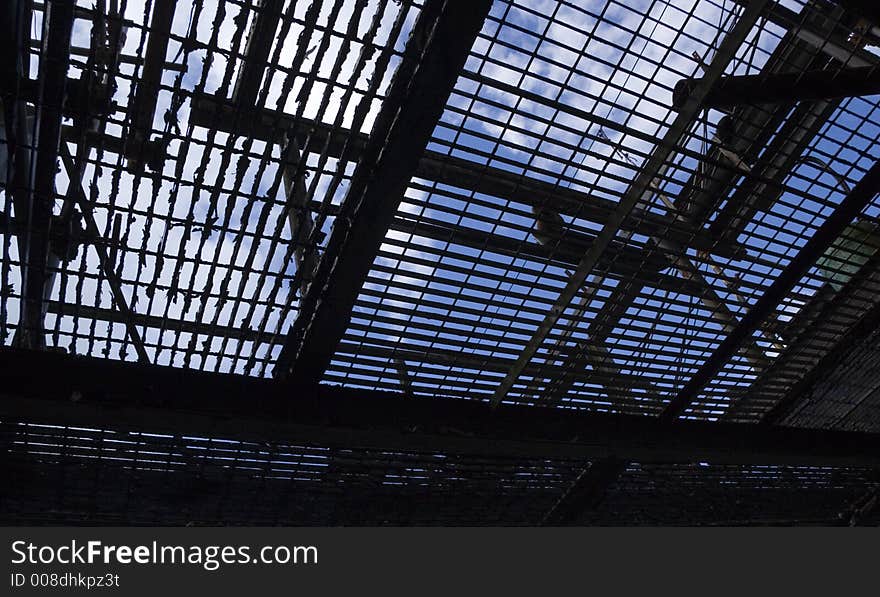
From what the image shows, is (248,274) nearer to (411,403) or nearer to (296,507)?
(411,403)

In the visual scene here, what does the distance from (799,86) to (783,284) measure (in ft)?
2.66

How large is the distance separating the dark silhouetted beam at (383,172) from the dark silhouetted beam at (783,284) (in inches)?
59.6

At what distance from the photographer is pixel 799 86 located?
198cm

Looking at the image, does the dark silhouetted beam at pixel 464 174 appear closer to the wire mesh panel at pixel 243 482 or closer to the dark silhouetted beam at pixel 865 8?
the dark silhouetted beam at pixel 865 8

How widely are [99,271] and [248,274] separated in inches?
15.4

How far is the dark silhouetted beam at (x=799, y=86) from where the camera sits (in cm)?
195

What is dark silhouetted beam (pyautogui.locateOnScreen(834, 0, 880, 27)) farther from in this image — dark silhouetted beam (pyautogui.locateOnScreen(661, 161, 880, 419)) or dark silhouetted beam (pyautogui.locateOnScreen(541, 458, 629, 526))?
dark silhouetted beam (pyautogui.locateOnScreen(541, 458, 629, 526))

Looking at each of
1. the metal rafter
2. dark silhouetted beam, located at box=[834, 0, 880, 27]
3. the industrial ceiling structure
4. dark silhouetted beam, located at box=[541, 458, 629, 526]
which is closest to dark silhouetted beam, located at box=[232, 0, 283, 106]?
the industrial ceiling structure

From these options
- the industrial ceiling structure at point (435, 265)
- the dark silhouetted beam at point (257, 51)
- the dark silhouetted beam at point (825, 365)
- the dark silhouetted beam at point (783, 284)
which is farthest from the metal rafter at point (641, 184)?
the dark silhouetted beam at point (825, 365)

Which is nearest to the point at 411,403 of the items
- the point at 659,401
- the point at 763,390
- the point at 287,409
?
the point at 287,409

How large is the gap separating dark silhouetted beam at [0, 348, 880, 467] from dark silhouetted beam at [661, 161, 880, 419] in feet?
0.55

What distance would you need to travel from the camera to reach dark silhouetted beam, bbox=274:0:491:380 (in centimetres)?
162

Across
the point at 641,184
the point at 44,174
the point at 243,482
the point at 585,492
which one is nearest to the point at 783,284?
the point at 641,184

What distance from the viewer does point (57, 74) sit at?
151 centimetres
